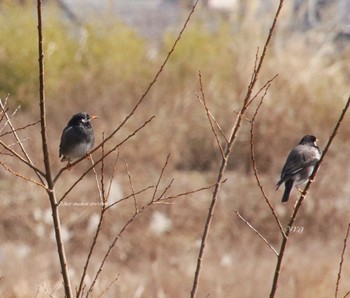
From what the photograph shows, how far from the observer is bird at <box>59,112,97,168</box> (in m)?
3.54

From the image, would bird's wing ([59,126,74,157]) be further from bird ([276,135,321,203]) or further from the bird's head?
bird ([276,135,321,203])

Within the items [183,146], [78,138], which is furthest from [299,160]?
[183,146]

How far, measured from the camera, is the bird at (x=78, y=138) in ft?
11.6

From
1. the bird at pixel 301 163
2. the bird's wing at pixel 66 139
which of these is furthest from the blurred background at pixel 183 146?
the bird at pixel 301 163

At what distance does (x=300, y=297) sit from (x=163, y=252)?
2769 millimetres

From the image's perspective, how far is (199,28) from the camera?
15.3 metres

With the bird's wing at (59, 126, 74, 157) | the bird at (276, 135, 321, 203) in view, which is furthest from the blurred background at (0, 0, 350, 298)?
the bird at (276, 135, 321, 203)

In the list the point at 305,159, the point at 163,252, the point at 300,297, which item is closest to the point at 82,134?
the point at 305,159

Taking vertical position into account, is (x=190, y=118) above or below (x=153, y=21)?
below

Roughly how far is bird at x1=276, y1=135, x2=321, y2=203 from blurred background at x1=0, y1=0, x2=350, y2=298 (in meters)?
4.16

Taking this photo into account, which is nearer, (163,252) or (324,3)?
(163,252)

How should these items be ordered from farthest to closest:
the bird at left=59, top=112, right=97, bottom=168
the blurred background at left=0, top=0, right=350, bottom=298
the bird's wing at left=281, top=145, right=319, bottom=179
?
the blurred background at left=0, top=0, right=350, bottom=298 < the bird at left=59, top=112, right=97, bottom=168 < the bird's wing at left=281, top=145, right=319, bottom=179

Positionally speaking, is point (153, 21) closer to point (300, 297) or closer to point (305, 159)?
point (300, 297)

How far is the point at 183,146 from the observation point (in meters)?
13.2
